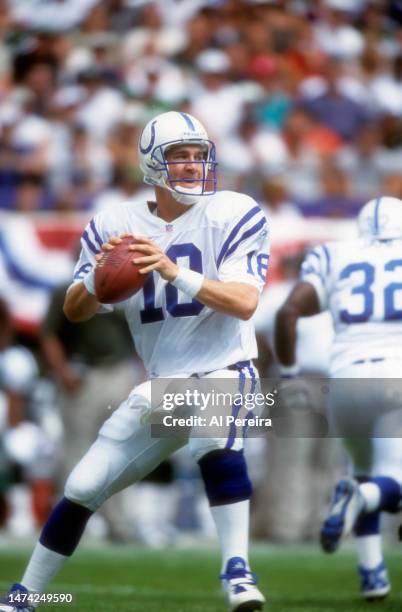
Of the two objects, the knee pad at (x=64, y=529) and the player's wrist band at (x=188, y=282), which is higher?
the player's wrist band at (x=188, y=282)

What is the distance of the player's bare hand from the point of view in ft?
→ 14.8

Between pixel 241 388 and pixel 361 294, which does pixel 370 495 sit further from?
pixel 241 388

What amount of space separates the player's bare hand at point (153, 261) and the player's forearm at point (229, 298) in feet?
0.39

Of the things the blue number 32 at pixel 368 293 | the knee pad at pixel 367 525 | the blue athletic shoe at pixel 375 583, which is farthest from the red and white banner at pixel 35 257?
the blue athletic shoe at pixel 375 583

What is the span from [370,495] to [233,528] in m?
1.04

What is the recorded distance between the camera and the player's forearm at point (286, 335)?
5898 millimetres

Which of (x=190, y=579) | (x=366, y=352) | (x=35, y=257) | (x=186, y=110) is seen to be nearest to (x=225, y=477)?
(x=366, y=352)

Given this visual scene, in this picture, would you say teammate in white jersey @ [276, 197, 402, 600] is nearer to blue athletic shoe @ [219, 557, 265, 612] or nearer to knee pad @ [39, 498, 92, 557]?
blue athletic shoe @ [219, 557, 265, 612]

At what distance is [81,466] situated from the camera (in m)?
4.73

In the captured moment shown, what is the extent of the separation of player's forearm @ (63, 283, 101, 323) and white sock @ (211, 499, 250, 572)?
32.9 inches

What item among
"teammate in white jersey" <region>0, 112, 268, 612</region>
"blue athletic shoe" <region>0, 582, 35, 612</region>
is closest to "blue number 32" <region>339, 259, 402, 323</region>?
"teammate in white jersey" <region>0, 112, 268, 612</region>

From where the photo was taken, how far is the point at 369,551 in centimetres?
593

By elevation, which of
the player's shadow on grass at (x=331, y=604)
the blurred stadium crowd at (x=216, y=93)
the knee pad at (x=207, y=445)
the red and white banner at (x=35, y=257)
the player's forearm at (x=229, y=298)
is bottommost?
the player's shadow on grass at (x=331, y=604)
